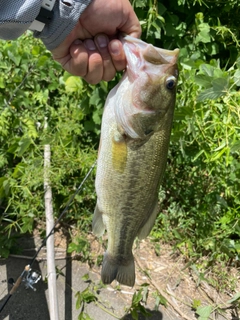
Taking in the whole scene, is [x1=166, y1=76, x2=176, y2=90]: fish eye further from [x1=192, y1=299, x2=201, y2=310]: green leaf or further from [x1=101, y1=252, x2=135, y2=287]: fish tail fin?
[x1=192, y1=299, x2=201, y2=310]: green leaf

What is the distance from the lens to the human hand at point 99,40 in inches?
70.4

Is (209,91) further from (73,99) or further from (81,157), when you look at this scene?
(73,99)

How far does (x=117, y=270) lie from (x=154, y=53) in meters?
1.31

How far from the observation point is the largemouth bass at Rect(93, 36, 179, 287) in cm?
174

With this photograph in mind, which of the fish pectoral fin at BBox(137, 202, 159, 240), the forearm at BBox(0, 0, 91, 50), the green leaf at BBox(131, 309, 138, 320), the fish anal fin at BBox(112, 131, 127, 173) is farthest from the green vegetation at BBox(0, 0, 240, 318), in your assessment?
the forearm at BBox(0, 0, 91, 50)

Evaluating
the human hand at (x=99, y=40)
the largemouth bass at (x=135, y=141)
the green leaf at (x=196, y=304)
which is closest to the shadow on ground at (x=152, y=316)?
the green leaf at (x=196, y=304)

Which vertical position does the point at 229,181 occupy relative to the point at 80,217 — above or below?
above

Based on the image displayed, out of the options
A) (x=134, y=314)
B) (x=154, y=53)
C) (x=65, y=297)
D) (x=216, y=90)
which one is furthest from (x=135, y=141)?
(x=65, y=297)

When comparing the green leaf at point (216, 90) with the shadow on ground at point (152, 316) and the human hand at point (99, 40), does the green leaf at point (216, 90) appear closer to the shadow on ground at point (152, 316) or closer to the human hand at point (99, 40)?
the human hand at point (99, 40)

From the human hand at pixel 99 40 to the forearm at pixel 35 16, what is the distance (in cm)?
7

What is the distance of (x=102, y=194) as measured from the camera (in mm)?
2051

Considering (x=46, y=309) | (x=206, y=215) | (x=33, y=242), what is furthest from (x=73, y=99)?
(x=46, y=309)

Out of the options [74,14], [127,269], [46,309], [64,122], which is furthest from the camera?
[64,122]

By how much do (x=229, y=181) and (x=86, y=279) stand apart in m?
1.47
